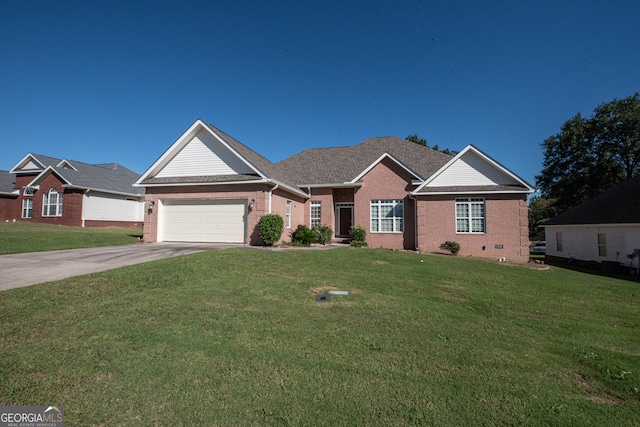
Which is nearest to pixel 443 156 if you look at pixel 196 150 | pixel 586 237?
pixel 586 237

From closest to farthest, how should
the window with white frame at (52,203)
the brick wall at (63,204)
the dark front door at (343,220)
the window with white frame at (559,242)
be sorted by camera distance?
the dark front door at (343,220), the brick wall at (63,204), the window with white frame at (559,242), the window with white frame at (52,203)

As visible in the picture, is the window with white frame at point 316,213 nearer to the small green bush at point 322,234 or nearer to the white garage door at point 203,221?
the small green bush at point 322,234

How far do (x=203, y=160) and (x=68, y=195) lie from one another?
53.0 feet

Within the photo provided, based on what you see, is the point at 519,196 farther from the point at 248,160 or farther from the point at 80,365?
the point at 80,365

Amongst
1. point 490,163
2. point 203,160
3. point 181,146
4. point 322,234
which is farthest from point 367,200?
point 181,146

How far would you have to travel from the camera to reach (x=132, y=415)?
3039 mm

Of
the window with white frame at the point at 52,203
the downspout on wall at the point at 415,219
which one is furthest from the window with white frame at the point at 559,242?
the window with white frame at the point at 52,203

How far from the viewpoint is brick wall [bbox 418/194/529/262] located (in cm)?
1714

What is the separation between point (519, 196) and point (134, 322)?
18.3 metres

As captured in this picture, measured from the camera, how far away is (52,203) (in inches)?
1054

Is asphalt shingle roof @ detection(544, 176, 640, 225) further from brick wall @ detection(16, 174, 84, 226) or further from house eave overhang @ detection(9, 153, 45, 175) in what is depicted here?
house eave overhang @ detection(9, 153, 45, 175)

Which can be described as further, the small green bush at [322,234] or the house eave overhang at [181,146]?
the small green bush at [322,234]

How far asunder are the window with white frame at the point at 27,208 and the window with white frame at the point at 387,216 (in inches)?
1165

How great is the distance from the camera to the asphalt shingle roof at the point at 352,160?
21.1 metres
